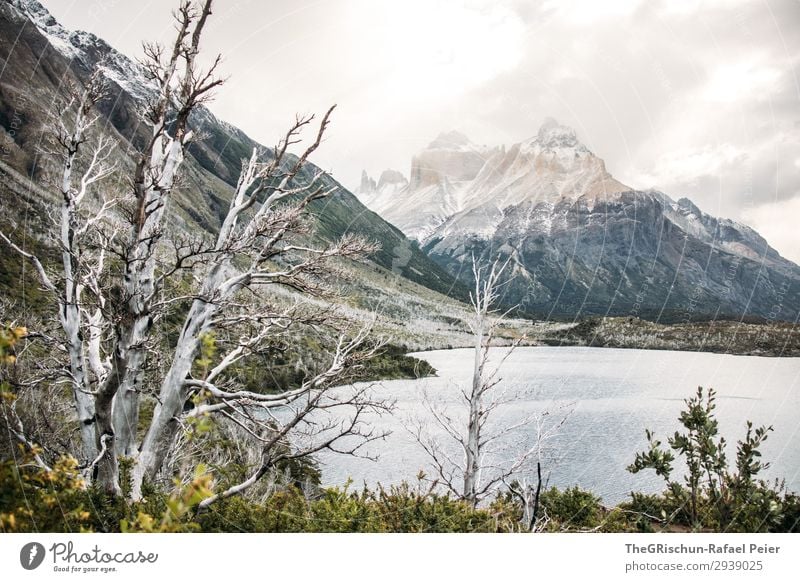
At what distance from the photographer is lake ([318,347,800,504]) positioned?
1881 centimetres

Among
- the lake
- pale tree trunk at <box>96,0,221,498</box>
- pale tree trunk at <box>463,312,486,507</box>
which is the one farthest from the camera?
the lake

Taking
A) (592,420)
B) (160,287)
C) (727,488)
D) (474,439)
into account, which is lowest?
(592,420)

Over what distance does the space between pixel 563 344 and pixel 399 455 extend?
3303 inches

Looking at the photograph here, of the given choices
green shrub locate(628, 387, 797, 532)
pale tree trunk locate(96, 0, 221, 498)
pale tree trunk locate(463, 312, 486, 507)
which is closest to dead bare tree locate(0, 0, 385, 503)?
pale tree trunk locate(96, 0, 221, 498)

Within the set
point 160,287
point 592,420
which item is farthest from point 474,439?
point 592,420

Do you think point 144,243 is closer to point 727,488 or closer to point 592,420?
point 727,488

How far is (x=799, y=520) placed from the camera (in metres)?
6.62

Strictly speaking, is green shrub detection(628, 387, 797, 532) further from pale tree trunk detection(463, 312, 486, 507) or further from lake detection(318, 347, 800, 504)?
pale tree trunk detection(463, 312, 486, 507)

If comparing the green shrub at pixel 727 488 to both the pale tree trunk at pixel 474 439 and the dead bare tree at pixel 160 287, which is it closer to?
the pale tree trunk at pixel 474 439

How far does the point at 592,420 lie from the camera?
27.4 m

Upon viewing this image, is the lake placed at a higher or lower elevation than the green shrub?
lower

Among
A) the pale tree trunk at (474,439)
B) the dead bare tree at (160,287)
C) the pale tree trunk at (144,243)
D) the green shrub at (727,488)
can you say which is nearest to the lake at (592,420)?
the pale tree trunk at (474,439)

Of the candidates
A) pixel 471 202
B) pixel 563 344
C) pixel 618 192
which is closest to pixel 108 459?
pixel 471 202
